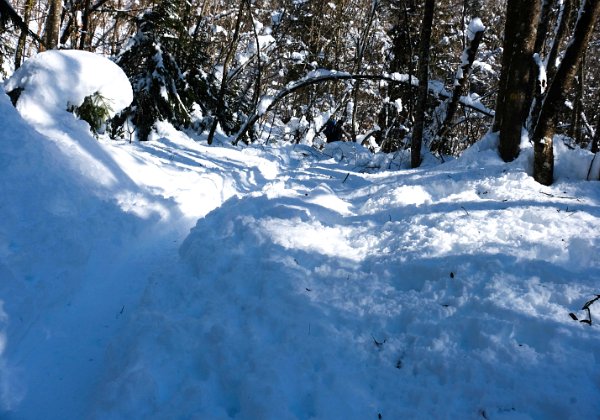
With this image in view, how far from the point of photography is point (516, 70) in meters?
5.64

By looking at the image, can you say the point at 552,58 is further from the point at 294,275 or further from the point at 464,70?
the point at 294,275

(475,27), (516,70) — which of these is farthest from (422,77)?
(516,70)

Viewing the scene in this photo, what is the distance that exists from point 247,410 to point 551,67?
8347mm

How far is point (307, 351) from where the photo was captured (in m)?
2.53

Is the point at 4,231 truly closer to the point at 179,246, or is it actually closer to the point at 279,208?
the point at 179,246

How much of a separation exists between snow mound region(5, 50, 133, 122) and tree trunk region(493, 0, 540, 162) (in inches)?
242

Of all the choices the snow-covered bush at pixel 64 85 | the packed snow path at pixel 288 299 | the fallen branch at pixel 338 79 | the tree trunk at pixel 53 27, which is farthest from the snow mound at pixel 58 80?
the fallen branch at pixel 338 79

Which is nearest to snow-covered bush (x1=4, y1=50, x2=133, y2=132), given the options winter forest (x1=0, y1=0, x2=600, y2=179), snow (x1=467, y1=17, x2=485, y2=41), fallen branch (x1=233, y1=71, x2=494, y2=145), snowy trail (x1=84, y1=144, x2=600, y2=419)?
winter forest (x1=0, y1=0, x2=600, y2=179)

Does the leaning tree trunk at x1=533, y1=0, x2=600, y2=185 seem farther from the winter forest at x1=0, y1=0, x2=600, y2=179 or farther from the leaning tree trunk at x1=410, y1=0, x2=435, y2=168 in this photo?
the leaning tree trunk at x1=410, y1=0, x2=435, y2=168

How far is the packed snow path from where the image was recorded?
219 cm

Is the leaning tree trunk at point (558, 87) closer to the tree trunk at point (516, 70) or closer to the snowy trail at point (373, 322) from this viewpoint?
the snowy trail at point (373, 322)

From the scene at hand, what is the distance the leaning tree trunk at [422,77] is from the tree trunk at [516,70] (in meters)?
2.35

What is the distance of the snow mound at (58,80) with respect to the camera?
17.7 ft

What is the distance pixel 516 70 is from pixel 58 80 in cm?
672
